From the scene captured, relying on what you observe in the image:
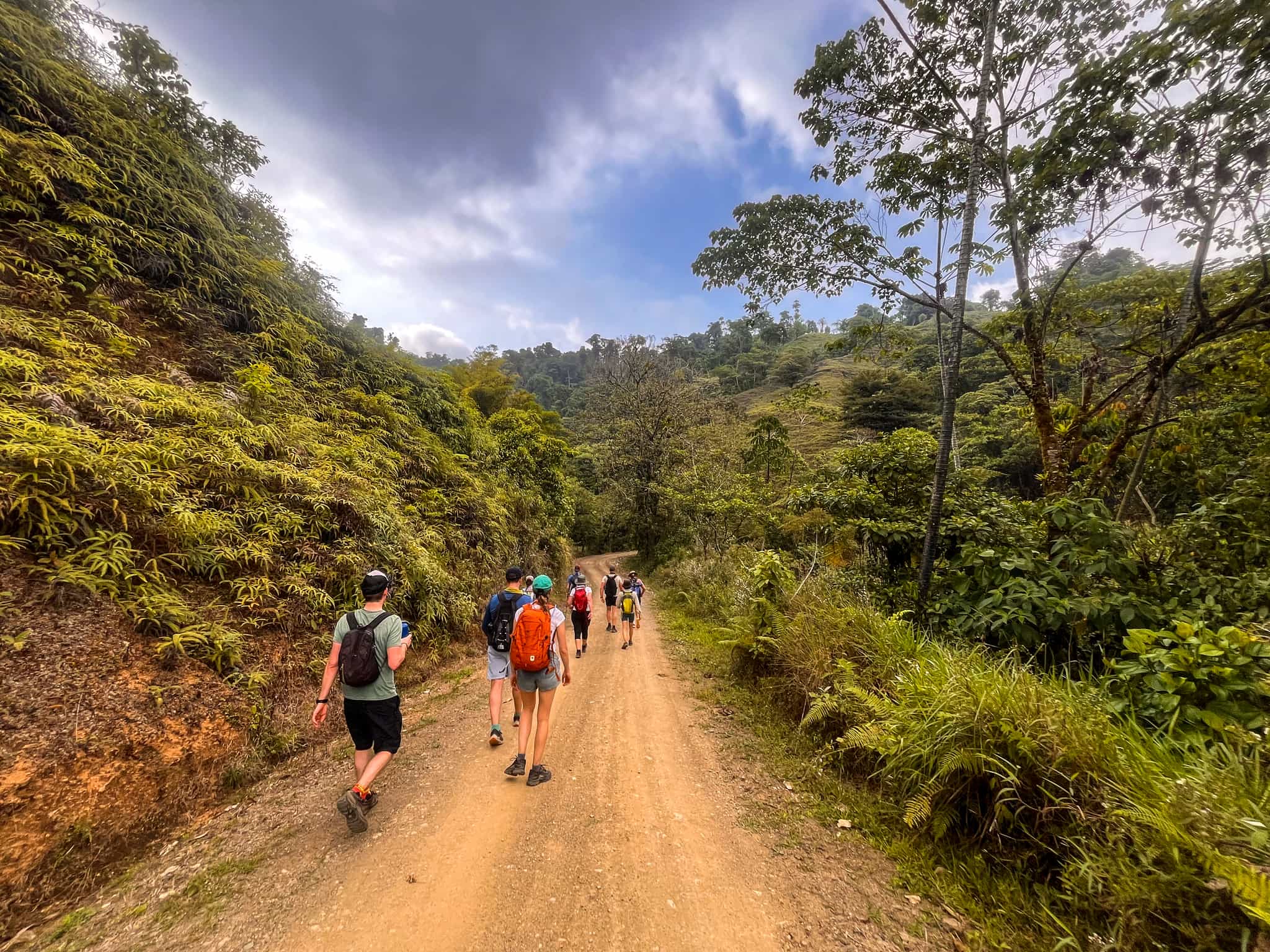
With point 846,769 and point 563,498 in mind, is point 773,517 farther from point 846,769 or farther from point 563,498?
point 846,769

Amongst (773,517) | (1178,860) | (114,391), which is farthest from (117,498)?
(773,517)

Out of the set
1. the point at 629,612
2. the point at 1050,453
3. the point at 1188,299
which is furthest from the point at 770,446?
the point at 1188,299

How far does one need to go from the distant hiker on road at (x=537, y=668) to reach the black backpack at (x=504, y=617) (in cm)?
60

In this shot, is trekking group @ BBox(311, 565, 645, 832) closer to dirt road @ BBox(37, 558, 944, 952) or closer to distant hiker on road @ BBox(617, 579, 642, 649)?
dirt road @ BBox(37, 558, 944, 952)

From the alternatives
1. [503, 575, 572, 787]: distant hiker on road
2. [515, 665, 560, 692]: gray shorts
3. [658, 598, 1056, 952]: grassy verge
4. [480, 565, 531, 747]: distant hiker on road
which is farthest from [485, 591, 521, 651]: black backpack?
[658, 598, 1056, 952]: grassy verge

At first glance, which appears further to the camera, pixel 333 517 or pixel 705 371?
pixel 705 371

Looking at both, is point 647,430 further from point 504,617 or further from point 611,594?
point 504,617

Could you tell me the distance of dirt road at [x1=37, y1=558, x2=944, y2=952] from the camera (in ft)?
9.04

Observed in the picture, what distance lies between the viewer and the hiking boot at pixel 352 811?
3.55 metres

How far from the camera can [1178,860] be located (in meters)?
2.31

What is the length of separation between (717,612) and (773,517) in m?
4.40

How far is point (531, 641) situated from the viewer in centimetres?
438

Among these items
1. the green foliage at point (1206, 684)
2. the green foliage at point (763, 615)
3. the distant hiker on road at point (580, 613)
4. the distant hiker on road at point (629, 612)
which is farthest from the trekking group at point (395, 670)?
the distant hiker on road at point (629, 612)

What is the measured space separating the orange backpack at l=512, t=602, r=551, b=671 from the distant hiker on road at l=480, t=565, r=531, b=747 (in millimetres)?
625
